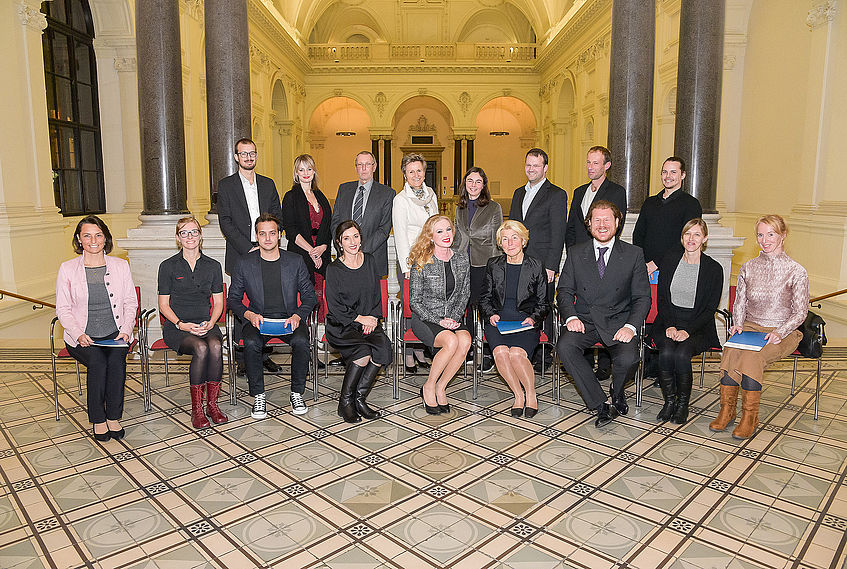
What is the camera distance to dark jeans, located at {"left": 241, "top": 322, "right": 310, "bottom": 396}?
16.6ft

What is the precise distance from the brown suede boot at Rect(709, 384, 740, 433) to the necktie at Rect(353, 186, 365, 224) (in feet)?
11.0

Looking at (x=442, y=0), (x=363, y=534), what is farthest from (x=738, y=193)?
(x=442, y=0)

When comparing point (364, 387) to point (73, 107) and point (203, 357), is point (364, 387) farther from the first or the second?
point (73, 107)

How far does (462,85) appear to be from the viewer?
27.1 meters

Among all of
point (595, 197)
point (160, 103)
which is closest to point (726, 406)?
point (595, 197)

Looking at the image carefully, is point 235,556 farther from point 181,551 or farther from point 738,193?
point 738,193

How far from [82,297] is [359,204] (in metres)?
2.39

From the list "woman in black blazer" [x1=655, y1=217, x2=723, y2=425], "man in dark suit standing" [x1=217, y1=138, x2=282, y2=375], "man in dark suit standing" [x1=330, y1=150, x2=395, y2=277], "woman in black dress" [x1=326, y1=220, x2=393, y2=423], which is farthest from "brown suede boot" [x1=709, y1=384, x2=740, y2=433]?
"man in dark suit standing" [x1=217, y1=138, x2=282, y2=375]

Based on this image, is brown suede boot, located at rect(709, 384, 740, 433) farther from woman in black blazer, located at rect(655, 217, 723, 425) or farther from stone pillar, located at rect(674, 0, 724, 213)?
stone pillar, located at rect(674, 0, 724, 213)

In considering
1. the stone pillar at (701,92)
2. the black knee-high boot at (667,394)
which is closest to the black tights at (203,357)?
the black knee-high boot at (667,394)

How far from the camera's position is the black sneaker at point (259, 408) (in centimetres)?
500

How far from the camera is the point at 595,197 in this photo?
5.56 m

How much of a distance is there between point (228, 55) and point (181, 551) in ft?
19.0

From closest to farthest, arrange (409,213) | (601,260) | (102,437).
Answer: (102,437) → (601,260) → (409,213)
